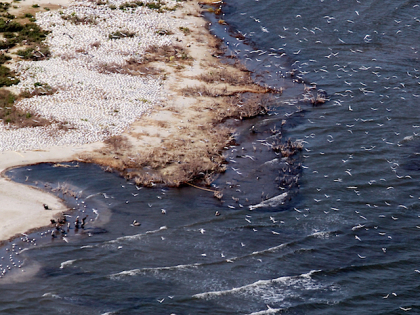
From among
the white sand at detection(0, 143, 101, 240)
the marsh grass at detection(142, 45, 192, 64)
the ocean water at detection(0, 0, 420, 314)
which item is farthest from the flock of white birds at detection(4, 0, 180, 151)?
the ocean water at detection(0, 0, 420, 314)

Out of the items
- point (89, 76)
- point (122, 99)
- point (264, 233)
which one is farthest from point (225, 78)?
point (264, 233)

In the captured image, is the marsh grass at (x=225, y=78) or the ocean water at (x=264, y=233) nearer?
the ocean water at (x=264, y=233)

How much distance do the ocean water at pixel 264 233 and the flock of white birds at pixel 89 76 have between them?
4.23 meters

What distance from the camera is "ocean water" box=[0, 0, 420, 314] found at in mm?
25000

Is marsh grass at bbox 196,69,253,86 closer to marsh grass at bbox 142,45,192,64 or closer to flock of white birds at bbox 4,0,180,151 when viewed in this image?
marsh grass at bbox 142,45,192,64

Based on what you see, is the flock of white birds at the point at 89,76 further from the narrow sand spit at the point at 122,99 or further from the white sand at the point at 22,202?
the white sand at the point at 22,202

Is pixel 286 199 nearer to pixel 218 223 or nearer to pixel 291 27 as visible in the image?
pixel 218 223

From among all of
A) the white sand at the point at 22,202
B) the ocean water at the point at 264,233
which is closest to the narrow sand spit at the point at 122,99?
the white sand at the point at 22,202

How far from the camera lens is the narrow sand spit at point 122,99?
34406 millimetres

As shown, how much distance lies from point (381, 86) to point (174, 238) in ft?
84.8

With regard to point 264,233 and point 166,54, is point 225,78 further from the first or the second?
point 264,233

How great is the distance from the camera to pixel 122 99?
41688 millimetres

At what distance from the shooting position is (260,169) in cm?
3519

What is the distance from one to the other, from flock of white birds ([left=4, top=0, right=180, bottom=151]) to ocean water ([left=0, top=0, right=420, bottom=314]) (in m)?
4.23
